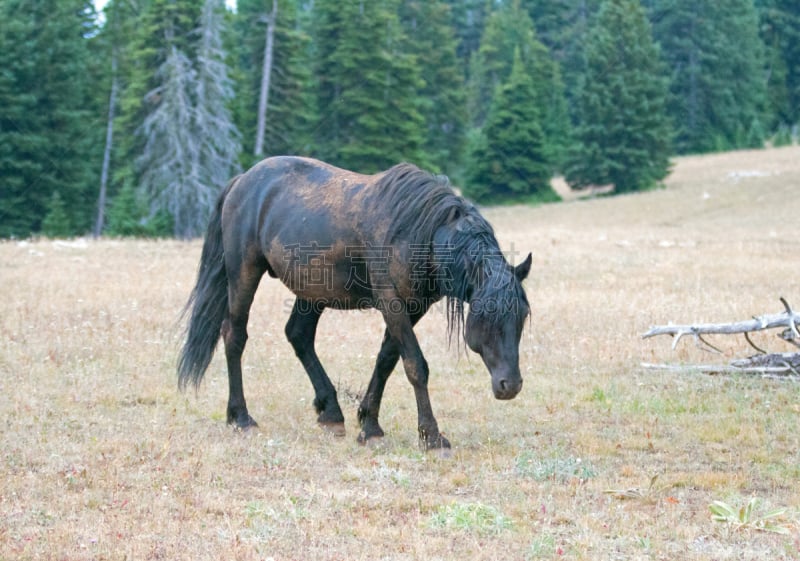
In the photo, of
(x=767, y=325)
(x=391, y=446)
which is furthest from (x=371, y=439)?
(x=767, y=325)

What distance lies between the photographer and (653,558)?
5188mm

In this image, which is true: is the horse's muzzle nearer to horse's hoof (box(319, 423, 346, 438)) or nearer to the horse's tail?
horse's hoof (box(319, 423, 346, 438))

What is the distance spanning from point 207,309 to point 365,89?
3652 centimetres

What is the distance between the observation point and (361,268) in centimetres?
796

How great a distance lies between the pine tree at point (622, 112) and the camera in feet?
158

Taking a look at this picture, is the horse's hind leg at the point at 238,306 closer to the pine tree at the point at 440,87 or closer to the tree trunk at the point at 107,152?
the tree trunk at the point at 107,152

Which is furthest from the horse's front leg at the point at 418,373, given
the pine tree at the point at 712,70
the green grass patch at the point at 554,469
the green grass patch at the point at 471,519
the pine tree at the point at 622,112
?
the pine tree at the point at 712,70

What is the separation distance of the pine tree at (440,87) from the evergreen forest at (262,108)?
0.13 m

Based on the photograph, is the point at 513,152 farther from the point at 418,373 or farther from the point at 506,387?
the point at 506,387

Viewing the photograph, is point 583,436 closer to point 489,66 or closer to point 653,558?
point 653,558

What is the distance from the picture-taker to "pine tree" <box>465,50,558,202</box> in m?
47.3

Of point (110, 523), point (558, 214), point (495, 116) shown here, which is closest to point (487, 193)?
point (495, 116)

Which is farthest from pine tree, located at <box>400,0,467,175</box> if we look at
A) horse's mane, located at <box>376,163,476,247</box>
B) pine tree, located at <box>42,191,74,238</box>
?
horse's mane, located at <box>376,163,476,247</box>

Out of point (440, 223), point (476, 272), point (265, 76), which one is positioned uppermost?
point (265, 76)
